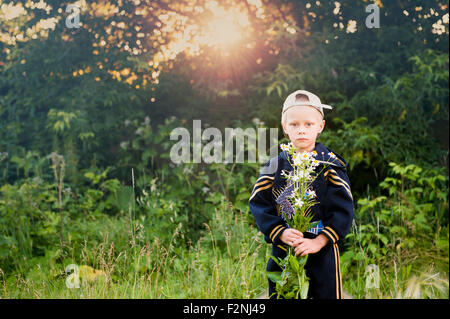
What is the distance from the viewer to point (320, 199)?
2066 mm

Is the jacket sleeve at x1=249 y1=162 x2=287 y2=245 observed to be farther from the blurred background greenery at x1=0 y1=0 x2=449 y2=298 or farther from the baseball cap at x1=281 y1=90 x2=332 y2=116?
the blurred background greenery at x1=0 y1=0 x2=449 y2=298

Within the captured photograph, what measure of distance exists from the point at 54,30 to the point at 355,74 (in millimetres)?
4199

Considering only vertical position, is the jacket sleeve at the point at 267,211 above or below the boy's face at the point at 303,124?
below

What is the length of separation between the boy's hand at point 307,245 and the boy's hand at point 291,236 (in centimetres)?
2

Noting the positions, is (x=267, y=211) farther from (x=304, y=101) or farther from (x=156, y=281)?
(x=156, y=281)

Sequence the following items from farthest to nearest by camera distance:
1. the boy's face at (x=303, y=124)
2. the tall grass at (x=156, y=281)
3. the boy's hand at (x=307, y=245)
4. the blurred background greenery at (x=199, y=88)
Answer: the blurred background greenery at (x=199, y=88) < the tall grass at (x=156, y=281) < the boy's face at (x=303, y=124) < the boy's hand at (x=307, y=245)

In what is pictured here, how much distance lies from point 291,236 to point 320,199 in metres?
0.26

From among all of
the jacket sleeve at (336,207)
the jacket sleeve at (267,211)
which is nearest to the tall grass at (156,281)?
the jacket sleeve at (267,211)

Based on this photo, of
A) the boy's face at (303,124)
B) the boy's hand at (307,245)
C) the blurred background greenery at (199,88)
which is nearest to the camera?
the boy's hand at (307,245)

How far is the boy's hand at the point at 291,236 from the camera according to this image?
193cm

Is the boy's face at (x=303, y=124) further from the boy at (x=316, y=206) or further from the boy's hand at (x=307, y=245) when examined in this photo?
the boy's hand at (x=307, y=245)

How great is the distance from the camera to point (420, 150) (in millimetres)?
5359

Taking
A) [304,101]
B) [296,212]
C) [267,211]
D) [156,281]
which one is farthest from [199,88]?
[296,212]
